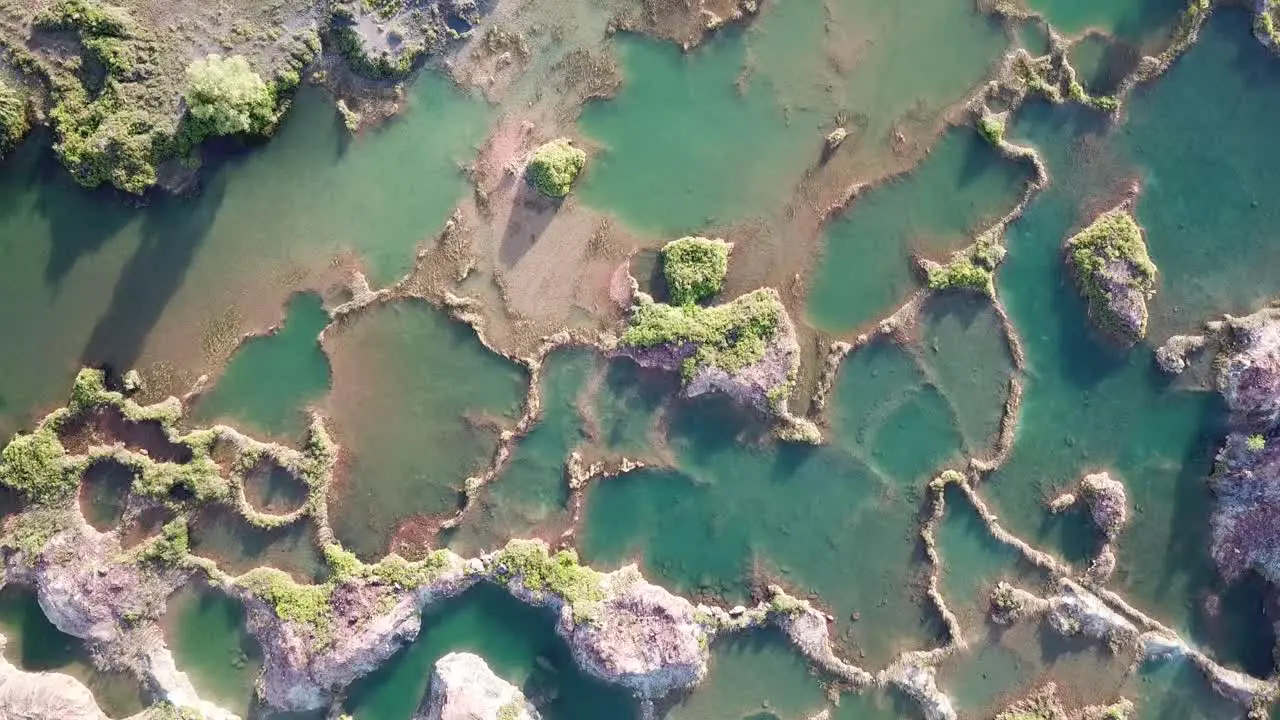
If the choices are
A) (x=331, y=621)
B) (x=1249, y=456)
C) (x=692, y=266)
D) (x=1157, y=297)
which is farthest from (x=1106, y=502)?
(x=331, y=621)

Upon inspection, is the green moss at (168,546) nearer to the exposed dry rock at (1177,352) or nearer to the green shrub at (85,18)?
the green shrub at (85,18)

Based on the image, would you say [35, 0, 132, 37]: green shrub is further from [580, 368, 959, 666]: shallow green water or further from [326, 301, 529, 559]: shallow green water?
[580, 368, 959, 666]: shallow green water

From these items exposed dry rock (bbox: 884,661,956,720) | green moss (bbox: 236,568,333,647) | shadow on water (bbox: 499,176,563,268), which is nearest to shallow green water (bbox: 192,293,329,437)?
green moss (bbox: 236,568,333,647)

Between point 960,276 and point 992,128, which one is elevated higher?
point 992,128

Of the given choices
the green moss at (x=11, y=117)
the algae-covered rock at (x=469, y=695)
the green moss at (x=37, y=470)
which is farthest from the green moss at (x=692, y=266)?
the green moss at (x=11, y=117)

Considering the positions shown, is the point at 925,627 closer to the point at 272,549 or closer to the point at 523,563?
the point at 523,563

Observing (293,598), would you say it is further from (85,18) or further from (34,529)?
(85,18)

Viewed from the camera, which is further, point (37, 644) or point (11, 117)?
point (37, 644)
